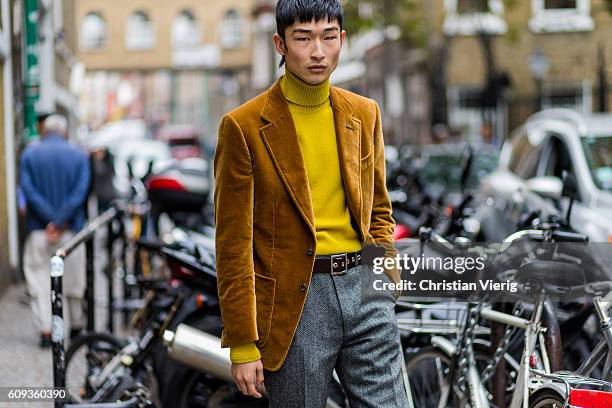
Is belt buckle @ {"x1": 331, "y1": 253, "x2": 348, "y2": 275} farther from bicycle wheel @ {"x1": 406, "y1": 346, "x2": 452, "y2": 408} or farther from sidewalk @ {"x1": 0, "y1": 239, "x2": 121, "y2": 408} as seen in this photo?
sidewalk @ {"x1": 0, "y1": 239, "x2": 121, "y2": 408}

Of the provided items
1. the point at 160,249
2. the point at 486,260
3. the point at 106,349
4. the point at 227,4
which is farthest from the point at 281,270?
the point at 227,4

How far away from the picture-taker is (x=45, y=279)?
31.6 ft

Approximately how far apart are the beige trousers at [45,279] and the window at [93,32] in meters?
62.6

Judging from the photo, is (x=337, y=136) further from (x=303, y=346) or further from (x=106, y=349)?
(x=106, y=349)

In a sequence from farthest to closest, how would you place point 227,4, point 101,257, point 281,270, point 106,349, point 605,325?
point 227,4 → point 101,257 → point 106,349 → point 605,325 → point 281,270

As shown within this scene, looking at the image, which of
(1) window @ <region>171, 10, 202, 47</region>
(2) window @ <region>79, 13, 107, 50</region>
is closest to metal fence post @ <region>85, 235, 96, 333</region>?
(2) window @ <region>79, 13, 107, 50</region>

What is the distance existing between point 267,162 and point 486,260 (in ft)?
4.19

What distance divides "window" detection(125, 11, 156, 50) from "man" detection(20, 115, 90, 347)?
6283 centimetres

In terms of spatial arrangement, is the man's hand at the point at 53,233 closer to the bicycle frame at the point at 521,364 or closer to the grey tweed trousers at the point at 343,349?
the bicycle frame at the point at 521,364

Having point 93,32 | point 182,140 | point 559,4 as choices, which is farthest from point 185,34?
point 559,4

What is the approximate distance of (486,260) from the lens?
15.0ft

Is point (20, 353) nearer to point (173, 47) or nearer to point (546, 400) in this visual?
point (546, 400)

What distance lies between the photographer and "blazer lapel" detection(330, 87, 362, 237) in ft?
12.2

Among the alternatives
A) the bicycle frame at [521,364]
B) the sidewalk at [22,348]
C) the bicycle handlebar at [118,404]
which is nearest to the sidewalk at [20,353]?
the sidewalk at [22,348]
